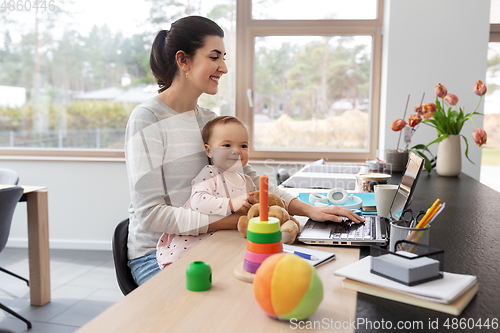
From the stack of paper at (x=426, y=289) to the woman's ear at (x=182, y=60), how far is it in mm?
958

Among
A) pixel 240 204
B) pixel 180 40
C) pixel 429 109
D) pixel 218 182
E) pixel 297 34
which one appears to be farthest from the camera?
pixel 297 34

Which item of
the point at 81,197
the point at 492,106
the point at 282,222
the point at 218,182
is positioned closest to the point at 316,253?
the point at 282,222

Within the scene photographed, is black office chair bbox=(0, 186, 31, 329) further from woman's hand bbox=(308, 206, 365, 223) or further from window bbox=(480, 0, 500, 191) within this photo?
window bbox=(480, 0, 500, 191)

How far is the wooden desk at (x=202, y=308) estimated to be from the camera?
58 cm

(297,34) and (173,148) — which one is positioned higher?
(297,34)

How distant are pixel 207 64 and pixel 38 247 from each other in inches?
71.9

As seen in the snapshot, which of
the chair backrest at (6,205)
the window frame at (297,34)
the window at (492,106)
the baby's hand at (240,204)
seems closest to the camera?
the baby's hand at (240,204)

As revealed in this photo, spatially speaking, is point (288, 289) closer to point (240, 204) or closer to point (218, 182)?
point (240, 204)

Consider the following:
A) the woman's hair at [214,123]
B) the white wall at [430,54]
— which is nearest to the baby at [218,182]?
the woman's hair at [214,123]

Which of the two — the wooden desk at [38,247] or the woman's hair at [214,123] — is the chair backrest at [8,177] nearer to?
the wooden desk at [38,247]

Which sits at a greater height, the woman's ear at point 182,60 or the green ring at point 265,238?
the woman's ear at point 182,60

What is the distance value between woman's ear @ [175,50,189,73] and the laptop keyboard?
2.47 feet

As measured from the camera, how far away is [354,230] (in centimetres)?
104

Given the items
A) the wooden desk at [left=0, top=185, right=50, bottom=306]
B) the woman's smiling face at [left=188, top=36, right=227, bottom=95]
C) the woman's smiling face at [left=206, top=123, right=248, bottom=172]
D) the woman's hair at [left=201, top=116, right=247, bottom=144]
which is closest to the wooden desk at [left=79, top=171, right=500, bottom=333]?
the woman's smiling face at [left=206, top=123, right=248, bottom=172]
